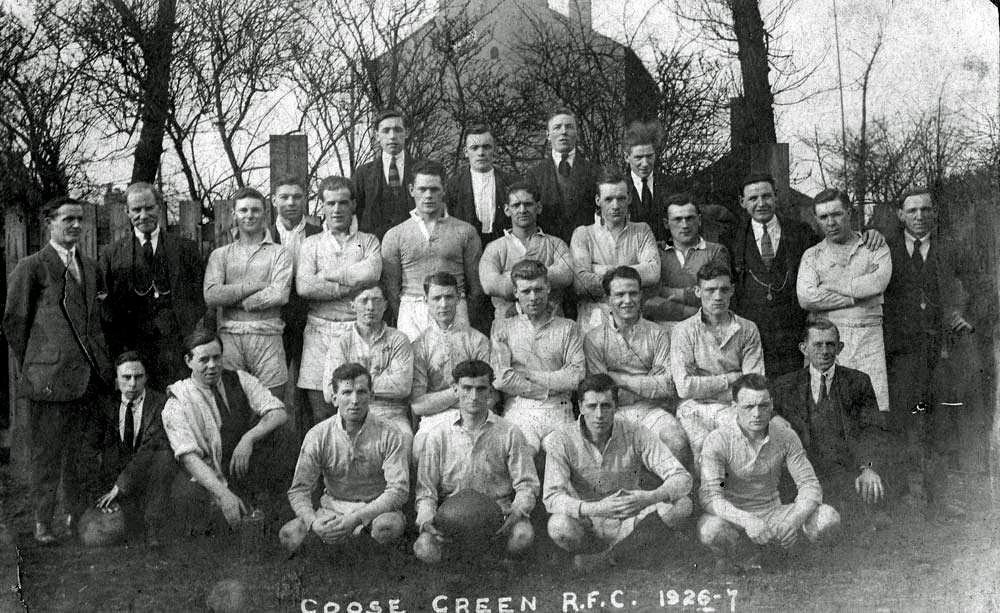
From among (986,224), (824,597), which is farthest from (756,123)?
(824,597)

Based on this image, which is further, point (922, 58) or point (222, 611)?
point (922, 58)

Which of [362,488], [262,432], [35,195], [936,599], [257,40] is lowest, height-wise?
[936,599]

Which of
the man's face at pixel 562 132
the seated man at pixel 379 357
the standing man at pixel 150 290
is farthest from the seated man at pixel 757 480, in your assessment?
the standing man at pixel 150 290

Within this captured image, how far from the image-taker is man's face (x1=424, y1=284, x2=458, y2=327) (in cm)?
470

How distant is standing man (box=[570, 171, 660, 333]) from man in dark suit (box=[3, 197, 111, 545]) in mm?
2417

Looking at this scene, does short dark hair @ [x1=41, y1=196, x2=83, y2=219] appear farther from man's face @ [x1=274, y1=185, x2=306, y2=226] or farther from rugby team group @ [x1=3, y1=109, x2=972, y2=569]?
man's face @ [x1=274, y1=185, x2=306, y2=226]

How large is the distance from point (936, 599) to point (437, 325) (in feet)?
8.88

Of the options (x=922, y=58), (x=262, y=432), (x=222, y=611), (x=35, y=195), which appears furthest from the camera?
(x=922, y=58)

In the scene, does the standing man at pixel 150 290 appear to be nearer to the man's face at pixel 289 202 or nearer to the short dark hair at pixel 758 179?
the man's face at pixel 289 202

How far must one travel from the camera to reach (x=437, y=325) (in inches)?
187

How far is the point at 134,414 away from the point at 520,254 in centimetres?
207

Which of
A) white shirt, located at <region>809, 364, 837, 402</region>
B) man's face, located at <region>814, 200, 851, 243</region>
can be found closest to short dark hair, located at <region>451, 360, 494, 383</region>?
white shirt, located at <region>809, 364, 837, 402</region>

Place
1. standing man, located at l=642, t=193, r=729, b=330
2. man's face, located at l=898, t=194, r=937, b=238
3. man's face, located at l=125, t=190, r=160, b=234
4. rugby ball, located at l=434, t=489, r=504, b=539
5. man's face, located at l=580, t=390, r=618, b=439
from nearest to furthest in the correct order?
1. rugby ball, located at l=434, t=489, r=504, b=539
2. man's face, located at l=580, t=390, r=618, b=439
3. man's face, located at l=125, t=190, r=160, b=234
4. standing man, located at l=642, t=193, r=729, b=330
5. man's face, located at l=898, t=194, r=937, b=238

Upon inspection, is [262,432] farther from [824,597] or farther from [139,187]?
[824,597]
